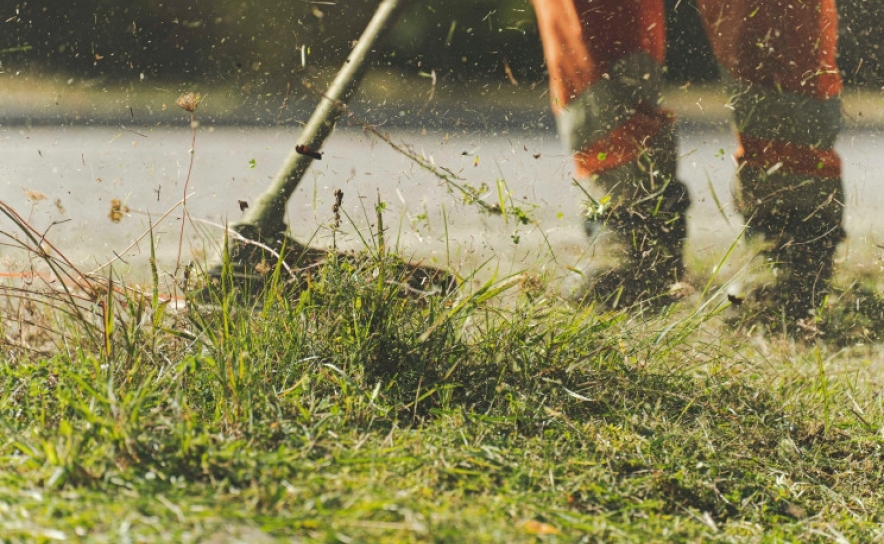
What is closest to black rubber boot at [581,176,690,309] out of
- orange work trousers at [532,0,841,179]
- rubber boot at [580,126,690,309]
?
rubber boot at [580,126,690,309]

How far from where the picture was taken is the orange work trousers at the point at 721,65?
268 cm

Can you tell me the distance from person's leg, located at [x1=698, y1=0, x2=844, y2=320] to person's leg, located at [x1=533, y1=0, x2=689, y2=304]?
0.21m

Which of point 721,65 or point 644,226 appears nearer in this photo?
point 644,226

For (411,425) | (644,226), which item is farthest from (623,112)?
(411,425)

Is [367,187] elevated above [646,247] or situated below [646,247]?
above

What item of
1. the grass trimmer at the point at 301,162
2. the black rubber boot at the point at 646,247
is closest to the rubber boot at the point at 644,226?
the black rubber boot at the point at 646,247

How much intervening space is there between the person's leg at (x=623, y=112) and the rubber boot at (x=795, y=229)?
0.69 ft

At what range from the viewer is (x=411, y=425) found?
5.98 feet

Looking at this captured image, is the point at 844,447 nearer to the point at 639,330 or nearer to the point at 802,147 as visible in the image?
the point at 639,330

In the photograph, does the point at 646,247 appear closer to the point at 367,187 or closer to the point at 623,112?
the point at 623,112

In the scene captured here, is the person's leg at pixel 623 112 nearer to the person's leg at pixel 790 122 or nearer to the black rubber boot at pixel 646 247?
the black rubber boot at pixel 646 247

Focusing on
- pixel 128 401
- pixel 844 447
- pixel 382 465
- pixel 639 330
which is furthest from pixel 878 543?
pixel 128 401

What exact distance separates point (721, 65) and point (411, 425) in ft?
5.08

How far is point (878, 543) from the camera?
1.72m
